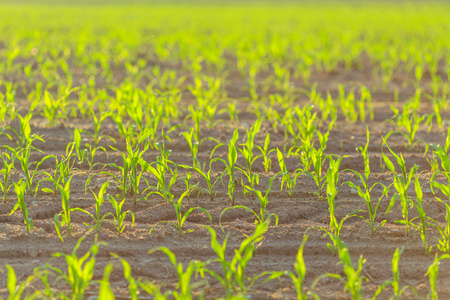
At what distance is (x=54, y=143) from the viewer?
423 cm

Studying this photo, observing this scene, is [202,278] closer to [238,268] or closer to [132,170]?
[238,268]

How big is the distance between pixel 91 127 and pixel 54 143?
18.1 inches

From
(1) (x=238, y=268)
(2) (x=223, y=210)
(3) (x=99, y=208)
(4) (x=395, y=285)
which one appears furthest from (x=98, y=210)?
(4) (x=395, y=285)

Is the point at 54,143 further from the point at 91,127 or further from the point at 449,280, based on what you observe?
the point at 449,280

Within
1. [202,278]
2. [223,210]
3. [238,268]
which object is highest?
[223,210]

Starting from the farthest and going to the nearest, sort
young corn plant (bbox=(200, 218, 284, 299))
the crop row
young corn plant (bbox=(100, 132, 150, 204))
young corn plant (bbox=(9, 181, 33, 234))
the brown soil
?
1. young corn plant (bbox=(100, 132, 150, 204))
2. young corn plant (bbox=(9, 181, 33, 234))
3. the brown soil
4. young corn plant (bbox=(200, 218, 284, 299))
5. the crop row

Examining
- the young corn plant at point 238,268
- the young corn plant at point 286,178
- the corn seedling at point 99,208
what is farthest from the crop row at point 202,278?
the young corn plant at point 286,178

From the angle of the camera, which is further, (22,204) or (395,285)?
(22,204)

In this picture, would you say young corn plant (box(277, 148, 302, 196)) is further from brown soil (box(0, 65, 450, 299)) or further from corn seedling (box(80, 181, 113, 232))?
corn seedling (box(80, 181, 113, 232))

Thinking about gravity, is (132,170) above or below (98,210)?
above

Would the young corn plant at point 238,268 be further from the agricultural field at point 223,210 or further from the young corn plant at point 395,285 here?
the young corn plant at point 395,285

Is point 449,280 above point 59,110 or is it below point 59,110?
below

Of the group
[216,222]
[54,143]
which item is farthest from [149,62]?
[216,222]

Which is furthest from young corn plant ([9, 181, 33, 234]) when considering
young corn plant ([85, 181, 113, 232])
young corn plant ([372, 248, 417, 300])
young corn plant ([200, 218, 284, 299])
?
young corn plant ([372, 248, 417, 300])
